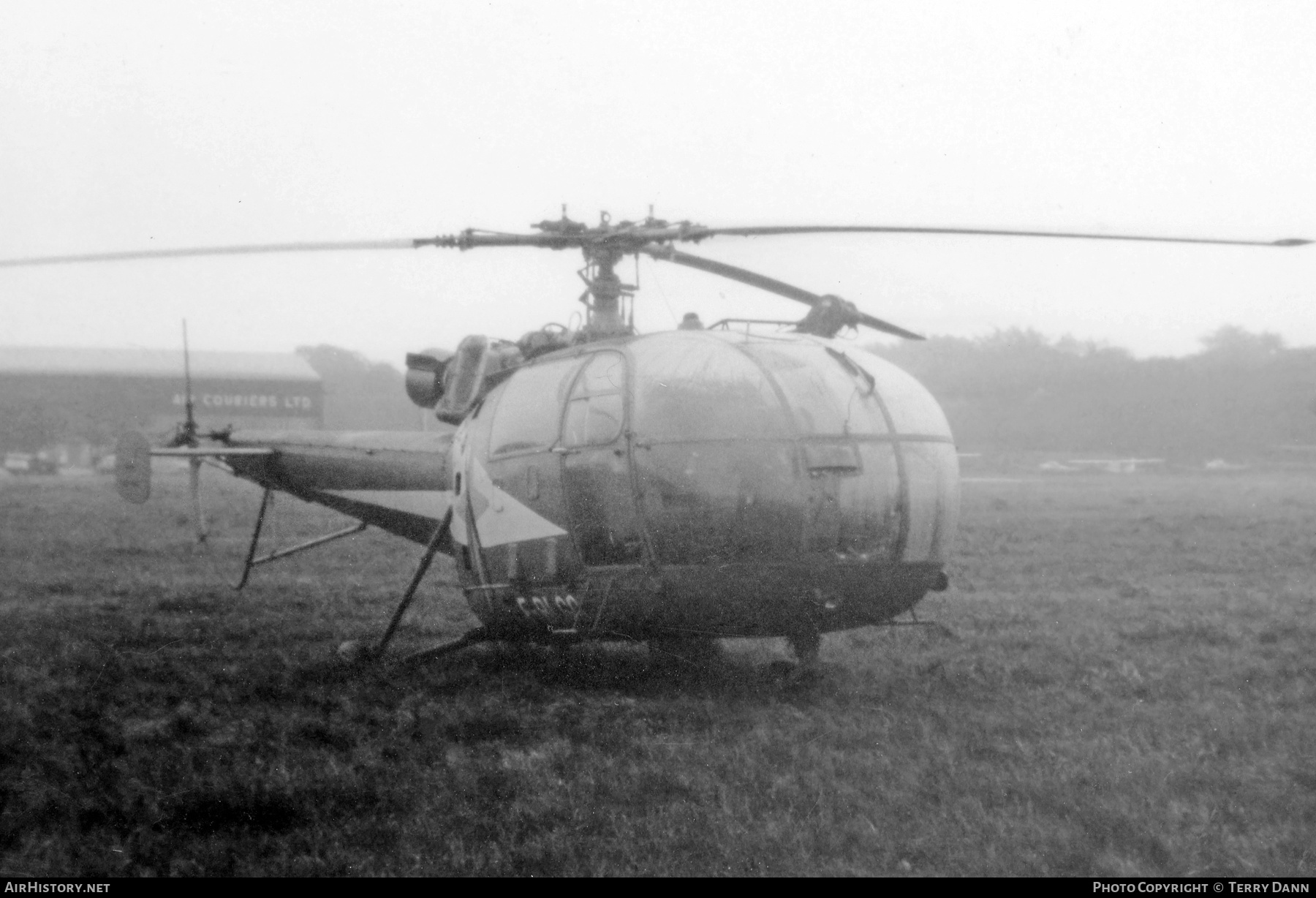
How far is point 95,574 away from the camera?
14.6 metres

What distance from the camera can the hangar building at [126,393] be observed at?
133ft

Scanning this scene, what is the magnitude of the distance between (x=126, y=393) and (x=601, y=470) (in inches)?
1578

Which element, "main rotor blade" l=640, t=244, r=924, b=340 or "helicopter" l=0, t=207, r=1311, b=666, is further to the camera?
"main rotor blade" l=640, t=244, r=924, b=340

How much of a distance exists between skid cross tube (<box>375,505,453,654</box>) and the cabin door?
189 centimetres

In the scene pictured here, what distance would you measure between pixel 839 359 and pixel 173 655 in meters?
5.50

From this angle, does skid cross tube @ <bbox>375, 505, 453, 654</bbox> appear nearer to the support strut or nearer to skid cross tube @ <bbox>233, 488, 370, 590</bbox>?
the support strut

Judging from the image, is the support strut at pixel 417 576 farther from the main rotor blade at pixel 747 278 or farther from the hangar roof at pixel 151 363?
the hangar roof at pixel 151 363

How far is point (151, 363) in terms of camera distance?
4503 centimetres

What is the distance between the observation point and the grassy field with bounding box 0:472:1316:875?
4824 millimetres

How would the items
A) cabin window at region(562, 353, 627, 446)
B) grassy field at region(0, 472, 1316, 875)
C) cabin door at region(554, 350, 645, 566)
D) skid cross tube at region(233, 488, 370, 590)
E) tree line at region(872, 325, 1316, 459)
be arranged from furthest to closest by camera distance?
1. tree line at region(872, 325, 1316, 459)
2. skid cross tube at region(233, 488, 370, 590)
3. cabin window at region(562, 353, 627, 446)
4. cabin door at region(554, 350, 645, 566)
5. grassy field at region(0, 472, 1316, 875)

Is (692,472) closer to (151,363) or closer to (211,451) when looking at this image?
(211,451)

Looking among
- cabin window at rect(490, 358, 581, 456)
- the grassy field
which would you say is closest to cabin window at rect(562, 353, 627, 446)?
cabin window at rect(490, 358, 581, 456)

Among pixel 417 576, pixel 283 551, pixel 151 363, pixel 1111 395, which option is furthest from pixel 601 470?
pixel 151 363
